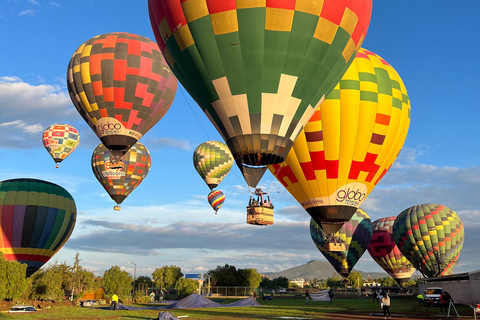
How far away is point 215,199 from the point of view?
59.9 meters

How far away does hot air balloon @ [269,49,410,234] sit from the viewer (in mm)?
22547

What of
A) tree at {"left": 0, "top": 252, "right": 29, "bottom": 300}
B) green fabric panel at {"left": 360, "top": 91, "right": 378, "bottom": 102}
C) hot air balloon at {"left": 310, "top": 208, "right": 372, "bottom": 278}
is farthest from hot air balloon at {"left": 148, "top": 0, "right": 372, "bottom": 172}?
hot air balloon at {"left": 310, "top": 208, "right": 372, "bottom": 278}

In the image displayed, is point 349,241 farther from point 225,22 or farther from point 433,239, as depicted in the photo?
point 225,22

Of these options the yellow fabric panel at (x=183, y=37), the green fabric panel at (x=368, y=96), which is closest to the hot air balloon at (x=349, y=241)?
the green fabric panel at (x=368, y=96)

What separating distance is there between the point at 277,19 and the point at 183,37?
3.74m

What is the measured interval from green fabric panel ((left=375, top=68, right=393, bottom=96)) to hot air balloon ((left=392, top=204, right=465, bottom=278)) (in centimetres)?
2675

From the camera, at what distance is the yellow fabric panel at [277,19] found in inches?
641

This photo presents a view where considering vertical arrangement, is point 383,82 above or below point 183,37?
above

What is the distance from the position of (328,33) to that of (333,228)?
12015 mm

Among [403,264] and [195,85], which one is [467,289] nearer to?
[195,85]

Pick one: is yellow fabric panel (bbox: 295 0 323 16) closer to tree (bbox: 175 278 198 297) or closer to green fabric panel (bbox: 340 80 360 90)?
green fabric panel (bbox: 340 80 360 90)

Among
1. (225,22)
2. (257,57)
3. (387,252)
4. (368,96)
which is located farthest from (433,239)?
(225,22)

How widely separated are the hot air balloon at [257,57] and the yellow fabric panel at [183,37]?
1.5 inches

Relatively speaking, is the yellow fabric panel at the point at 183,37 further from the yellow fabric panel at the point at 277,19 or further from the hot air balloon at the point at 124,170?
the hot air balloon at the point at 124,170
